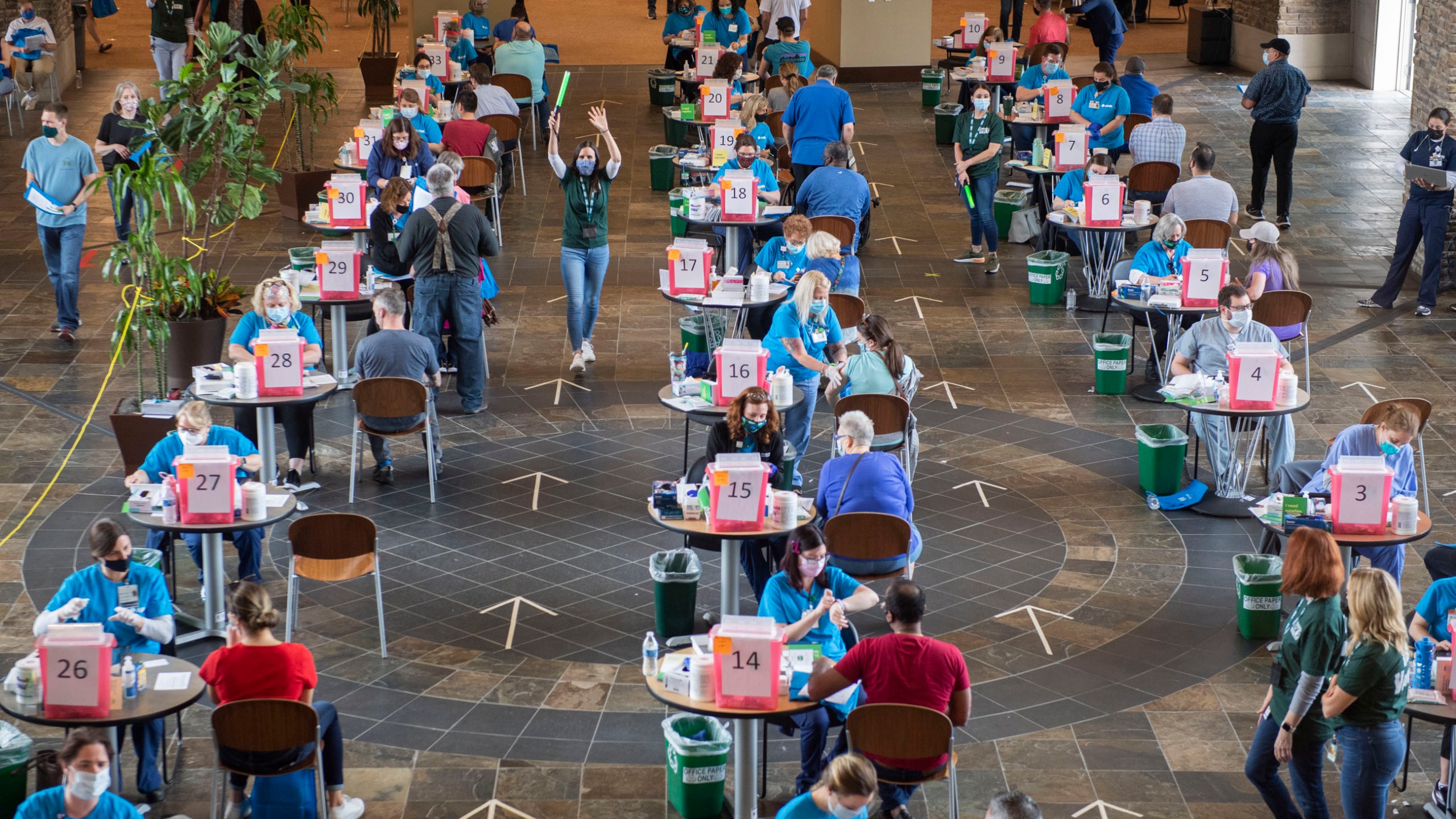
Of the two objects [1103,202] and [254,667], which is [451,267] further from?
[254,667]

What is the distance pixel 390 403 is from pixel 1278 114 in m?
9.67

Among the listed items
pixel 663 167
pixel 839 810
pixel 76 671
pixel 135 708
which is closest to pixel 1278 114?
pixel 663 167

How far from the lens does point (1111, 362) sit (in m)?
11.2

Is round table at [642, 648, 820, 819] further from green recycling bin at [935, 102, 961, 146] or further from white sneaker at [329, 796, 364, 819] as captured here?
green recycling bin at [935, 102, 961, 146]

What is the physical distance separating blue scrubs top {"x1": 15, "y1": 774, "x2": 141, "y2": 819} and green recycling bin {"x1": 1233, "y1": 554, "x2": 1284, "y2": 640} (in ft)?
16.6

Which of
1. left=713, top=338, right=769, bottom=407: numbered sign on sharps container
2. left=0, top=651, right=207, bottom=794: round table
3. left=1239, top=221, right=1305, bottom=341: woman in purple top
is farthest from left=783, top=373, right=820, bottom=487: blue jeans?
left=0, top=651, right=207, bottom=794: round table

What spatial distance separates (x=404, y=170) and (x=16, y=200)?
20.8 ft

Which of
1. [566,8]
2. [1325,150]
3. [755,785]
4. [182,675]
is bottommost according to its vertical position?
[755,785]

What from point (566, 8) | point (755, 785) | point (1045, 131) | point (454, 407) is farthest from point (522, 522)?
point (566, 8)

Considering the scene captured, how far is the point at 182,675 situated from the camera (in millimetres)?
6094

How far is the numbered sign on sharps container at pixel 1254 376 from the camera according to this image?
8.84 m

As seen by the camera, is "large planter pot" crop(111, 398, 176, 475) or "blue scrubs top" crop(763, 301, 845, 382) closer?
"large planter pot" crop(111, 398, 176, 475)

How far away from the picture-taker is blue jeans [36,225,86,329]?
39.5 ft

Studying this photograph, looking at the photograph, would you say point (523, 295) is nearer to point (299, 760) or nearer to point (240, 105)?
point (240, 105)
